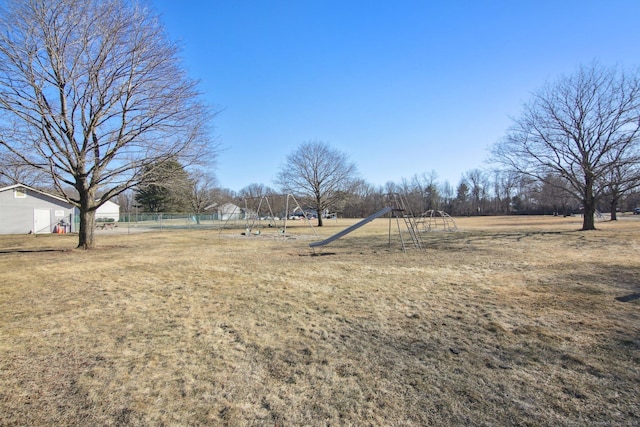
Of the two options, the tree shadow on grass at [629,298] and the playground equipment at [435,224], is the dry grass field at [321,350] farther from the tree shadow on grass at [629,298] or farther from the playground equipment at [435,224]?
the playground equipment at [435,224]

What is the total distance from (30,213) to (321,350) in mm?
34978

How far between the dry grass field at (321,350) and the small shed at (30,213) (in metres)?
26.4

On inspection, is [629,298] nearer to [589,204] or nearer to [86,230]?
[86,230]

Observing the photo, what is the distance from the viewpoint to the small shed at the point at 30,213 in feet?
90.1

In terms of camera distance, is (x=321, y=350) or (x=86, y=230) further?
(x=86, y=230)

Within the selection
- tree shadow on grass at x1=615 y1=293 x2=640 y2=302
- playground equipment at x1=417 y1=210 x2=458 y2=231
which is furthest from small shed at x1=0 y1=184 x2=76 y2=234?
tree shadow on grass at x1=615 y1=293 x2=640 y2=302

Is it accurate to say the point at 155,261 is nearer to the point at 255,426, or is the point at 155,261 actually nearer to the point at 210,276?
the point at 210,276

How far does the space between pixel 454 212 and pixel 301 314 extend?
8348 cm

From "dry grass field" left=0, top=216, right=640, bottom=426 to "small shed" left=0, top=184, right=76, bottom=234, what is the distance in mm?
26448

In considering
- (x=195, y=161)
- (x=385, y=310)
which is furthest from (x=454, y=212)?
(x=385, y=310)

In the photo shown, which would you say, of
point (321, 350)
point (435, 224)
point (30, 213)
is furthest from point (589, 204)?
point (30, 213)

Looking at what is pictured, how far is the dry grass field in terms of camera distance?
2768 mm

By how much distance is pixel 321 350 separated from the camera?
157 inches

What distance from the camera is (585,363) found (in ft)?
11.6
